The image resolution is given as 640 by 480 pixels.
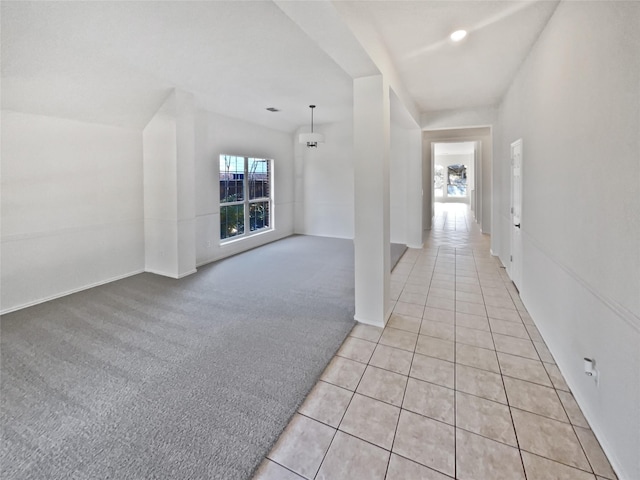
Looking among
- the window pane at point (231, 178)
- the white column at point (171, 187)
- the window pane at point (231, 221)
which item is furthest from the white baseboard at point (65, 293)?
the window pane at point (231, 178)

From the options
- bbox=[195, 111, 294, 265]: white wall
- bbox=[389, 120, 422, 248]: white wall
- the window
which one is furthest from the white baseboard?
bbox=[389, 120, 422, 248]: white wall

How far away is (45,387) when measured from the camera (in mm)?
2137

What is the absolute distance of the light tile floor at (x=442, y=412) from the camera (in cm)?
151

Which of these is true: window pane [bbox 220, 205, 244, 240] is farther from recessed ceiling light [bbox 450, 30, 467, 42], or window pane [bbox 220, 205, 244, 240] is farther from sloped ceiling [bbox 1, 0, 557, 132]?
recessed ceiling light [bbox 450, 30, 467, 42]

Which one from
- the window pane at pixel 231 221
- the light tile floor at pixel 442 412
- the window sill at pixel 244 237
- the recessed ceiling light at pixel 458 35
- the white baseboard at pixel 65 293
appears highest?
the recessed ceiling light at pixel 458 35

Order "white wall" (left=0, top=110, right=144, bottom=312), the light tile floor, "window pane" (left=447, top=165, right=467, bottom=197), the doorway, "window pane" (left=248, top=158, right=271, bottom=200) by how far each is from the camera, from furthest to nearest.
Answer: "window pane" (left=447, top=165, right=467, bottom=197) < the doorway < "window pane" (left=248, top=158, right=271, bottom=200) < "white wall" (left=0, top=110, right=144, bottom=312) < the light tile floor

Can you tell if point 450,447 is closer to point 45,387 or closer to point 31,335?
point 45,387

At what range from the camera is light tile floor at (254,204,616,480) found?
151 cm

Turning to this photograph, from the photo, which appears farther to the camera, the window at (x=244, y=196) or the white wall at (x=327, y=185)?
the white wall at (x=327, y=185)

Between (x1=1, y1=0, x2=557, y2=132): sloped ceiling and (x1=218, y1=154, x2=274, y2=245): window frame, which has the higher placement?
(x1=1, y1=0, x2=557, y2=132): sloped ceiling

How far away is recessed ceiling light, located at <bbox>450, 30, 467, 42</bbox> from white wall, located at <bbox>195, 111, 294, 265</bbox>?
402cm

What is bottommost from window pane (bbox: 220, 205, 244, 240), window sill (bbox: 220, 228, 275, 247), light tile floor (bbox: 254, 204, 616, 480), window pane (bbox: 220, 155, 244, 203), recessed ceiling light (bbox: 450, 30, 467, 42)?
light tile floor (bbox: 254, 204, 616, 480)

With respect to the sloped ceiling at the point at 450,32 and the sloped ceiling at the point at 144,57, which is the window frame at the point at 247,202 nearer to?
the sloped ceiling at the point at 144,57

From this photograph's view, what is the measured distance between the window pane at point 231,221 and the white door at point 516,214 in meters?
4.91
